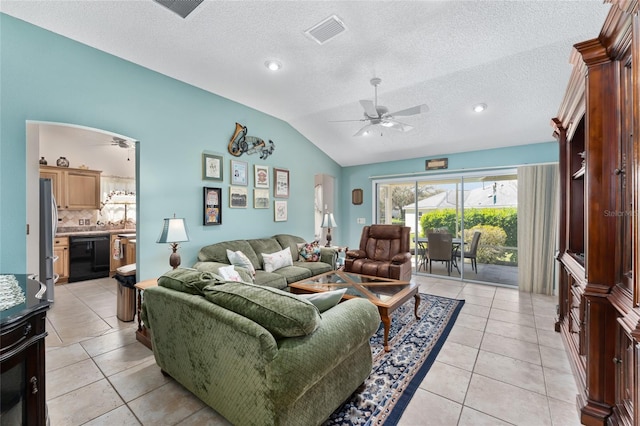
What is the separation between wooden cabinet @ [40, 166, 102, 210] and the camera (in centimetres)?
499

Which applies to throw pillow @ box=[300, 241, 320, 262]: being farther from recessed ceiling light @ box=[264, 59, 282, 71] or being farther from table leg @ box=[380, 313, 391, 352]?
recessed ceiling light @ box=[264, 59, 282, 71]

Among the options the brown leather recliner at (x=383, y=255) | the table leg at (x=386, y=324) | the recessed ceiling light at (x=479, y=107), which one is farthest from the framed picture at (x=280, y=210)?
the recessed ceiling light at (x=479, y=107)

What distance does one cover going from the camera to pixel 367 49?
9.59 ft

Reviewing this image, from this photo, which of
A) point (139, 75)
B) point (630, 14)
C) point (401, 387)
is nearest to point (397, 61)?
point (630, 14)

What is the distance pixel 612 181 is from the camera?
154 cm

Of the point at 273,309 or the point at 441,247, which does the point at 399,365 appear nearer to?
the point at 273,309

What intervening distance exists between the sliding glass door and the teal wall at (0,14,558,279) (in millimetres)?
438

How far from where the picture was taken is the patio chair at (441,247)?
5.32 meters

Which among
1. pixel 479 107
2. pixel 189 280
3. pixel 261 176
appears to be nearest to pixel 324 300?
pixel 189 280

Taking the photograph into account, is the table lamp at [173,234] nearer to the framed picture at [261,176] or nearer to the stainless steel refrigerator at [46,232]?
the framed picture at [261,176]

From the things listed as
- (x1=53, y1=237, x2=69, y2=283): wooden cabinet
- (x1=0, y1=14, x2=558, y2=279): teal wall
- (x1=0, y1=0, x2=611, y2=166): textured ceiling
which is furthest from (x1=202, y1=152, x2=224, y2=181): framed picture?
(x1=53, y1=237, x2=69, y2=283): wooden cabinet

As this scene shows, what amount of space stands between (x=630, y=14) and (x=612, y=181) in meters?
0.82

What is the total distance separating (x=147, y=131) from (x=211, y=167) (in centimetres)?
90

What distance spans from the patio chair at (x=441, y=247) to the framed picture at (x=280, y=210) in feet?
9.53
